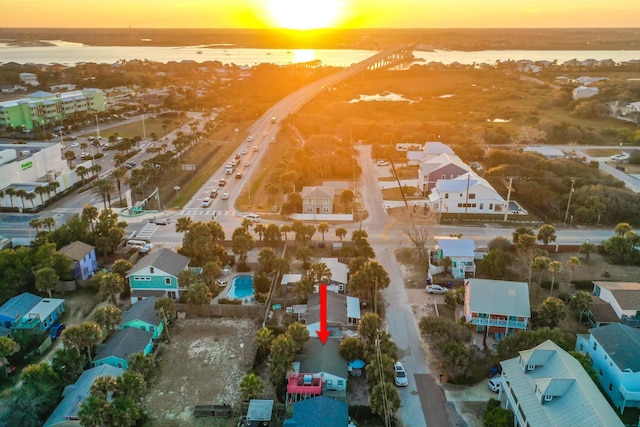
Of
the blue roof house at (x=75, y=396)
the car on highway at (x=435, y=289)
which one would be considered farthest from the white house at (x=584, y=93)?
the blue roof house at (x=75, y=396)

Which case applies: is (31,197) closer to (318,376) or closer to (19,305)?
(19,305)

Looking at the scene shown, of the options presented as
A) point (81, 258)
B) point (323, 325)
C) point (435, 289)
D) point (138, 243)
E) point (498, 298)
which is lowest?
point (435, 289)

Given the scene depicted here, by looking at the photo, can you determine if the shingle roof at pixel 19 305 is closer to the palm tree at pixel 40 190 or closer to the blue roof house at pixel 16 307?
the blue roof house at pixel 16 307

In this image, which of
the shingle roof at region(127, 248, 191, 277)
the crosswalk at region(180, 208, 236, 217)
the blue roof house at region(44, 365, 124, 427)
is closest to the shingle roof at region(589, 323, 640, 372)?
the blue roof house at region(44, 365, 124, 427)

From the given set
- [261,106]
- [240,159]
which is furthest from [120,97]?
[240,159]

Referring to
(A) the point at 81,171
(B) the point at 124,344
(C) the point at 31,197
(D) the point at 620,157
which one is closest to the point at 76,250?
(B) the point at 124,344

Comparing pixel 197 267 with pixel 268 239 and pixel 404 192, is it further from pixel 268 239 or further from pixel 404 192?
pixel 404 192
